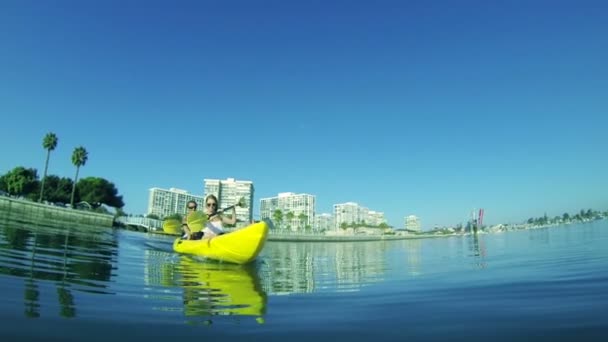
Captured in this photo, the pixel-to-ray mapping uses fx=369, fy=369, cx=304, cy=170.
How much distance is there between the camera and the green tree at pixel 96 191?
9744 centimetres

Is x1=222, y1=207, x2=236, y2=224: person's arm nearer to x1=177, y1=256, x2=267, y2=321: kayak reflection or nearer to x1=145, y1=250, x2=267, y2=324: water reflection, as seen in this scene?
x1=145, y1=250, x2=267, y2=324: water reflection

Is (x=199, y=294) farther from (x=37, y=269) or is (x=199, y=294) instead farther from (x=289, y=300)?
(x=37, y=269)

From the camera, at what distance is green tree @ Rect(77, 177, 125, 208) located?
97438 millimetres

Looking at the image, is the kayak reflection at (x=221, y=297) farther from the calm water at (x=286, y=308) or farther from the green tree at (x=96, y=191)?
the green tree at (x=96, y=191)

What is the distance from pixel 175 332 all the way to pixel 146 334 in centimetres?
24

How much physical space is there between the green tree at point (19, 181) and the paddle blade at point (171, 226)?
89375mm

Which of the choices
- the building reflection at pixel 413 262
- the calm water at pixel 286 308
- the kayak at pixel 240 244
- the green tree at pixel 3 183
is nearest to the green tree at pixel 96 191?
the green tree at pixel 3 183

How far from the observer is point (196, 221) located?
14.0 meters

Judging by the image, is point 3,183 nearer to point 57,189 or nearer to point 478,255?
point 57,189

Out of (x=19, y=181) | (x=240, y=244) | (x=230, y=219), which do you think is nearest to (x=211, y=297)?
(x=240, y=244)

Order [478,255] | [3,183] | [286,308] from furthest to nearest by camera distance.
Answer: [3,183] < [478,255] < [286,308]

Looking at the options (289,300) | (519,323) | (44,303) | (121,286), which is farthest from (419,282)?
A: (44,303)

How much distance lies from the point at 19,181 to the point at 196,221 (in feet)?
311

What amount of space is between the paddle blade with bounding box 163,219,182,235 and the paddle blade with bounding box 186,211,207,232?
14.6 ft
